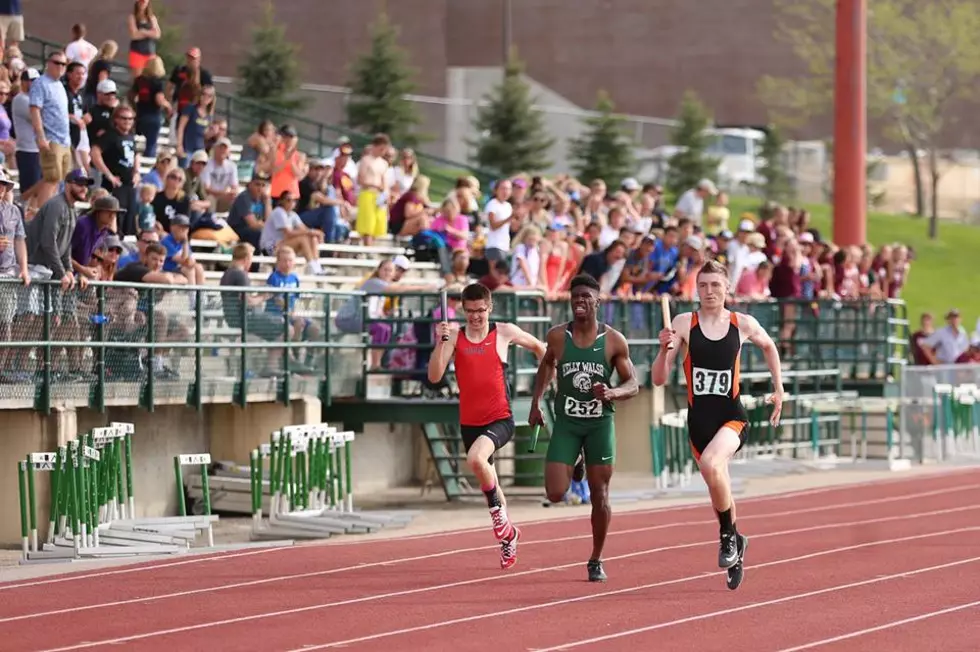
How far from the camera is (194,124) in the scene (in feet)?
85.4

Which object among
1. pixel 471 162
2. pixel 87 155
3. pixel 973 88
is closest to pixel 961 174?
pixel 973 88

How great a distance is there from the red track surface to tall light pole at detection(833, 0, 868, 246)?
63.9 ft

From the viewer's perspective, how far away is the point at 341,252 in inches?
1043

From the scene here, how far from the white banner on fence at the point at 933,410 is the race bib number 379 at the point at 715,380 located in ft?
51.2

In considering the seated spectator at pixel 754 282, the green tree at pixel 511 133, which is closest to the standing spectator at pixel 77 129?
the seated spectator at pixel 754 282

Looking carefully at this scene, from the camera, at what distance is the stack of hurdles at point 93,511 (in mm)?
17438

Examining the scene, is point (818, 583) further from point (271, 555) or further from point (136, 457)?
point (136, 457)

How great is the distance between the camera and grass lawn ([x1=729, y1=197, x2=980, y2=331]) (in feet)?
168

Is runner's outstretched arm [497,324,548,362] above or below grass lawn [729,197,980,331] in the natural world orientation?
below

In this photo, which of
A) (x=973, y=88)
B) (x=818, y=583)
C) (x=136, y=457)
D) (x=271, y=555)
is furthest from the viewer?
(x=973, y=88)

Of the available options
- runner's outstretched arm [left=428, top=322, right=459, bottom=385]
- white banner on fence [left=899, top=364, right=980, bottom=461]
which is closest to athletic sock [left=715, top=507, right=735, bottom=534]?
runner's outstretched arm [left=428, top=322, right=459, bottom=385]

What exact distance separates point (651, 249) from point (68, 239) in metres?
9.96

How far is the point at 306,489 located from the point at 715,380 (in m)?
6.13

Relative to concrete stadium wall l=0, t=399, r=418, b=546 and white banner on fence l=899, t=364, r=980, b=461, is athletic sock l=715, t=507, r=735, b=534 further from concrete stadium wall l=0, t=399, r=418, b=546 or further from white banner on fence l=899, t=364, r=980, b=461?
white banner on fence l=899, t=364, r=980, b=461
